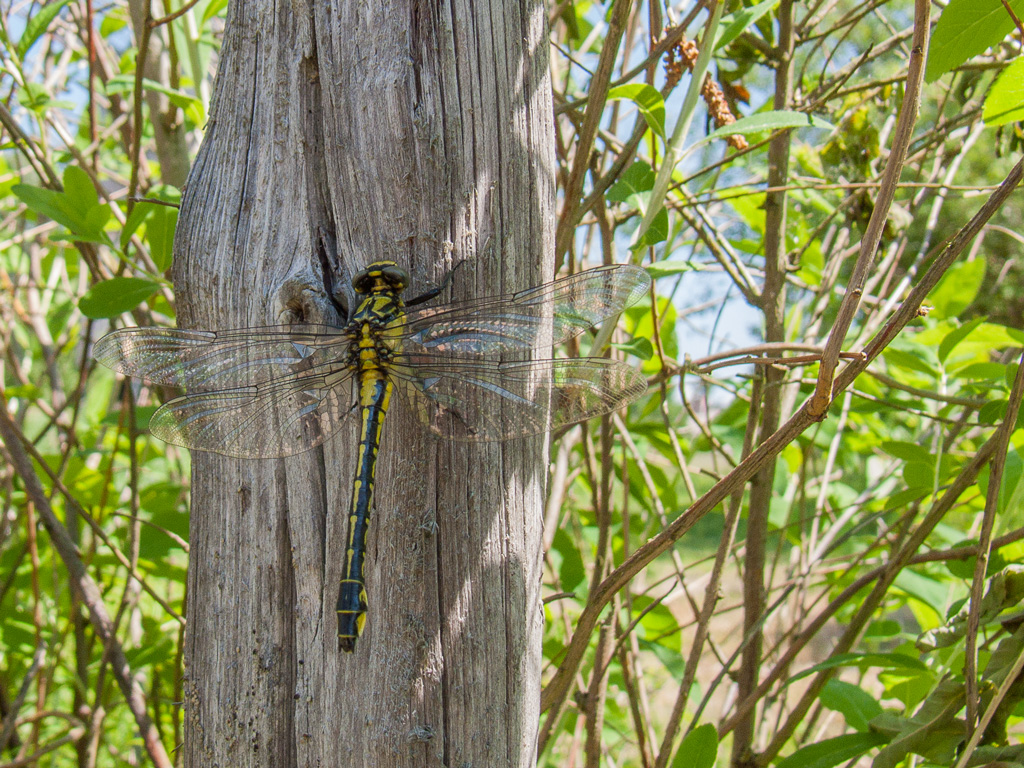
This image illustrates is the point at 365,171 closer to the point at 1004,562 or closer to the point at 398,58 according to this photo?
the point at 398,58

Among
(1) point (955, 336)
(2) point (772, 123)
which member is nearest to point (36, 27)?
(2) point (772, 123)

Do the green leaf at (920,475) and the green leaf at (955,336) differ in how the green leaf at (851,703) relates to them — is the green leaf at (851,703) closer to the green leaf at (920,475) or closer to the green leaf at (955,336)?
the green leaf at (920,475)

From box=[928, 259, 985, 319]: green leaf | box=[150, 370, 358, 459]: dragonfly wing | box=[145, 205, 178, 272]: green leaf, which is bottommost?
box=[150, 370, 358, 459]: dragonfly wing

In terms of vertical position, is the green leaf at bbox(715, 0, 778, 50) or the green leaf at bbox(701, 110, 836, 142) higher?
the green leaf at bbox(715, 0, 778, 50)

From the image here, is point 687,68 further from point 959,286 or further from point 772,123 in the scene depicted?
point 959,286

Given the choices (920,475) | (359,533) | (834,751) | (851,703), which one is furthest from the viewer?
(920,475)

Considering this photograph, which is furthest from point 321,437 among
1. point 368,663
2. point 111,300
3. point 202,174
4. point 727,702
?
point 727,702

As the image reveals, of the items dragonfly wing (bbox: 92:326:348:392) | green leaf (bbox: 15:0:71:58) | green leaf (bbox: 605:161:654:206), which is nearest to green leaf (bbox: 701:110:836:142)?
green leaf (bbox: 605:161:654:206)

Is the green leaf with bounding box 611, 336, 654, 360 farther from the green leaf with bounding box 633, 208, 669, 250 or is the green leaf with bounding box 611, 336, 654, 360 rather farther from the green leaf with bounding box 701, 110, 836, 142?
the green leaf with bounding box 701, 110, 836, 142
